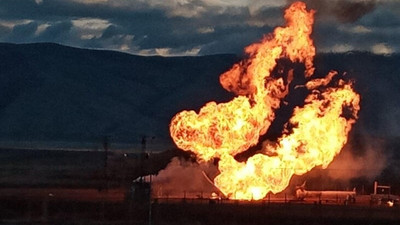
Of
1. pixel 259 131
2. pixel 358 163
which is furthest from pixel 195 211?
pixel 358 163

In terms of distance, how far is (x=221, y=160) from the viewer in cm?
8638

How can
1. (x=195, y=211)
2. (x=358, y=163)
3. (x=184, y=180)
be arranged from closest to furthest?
(x=195, y=211) < (x=184, y=180) < (x=358, y=163)

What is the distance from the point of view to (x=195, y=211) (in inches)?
3142

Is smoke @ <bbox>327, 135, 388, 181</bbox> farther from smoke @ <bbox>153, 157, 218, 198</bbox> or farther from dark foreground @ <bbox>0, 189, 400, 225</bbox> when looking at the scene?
dark foreground @ <bbox>0, 189, 400, 225</bbox>

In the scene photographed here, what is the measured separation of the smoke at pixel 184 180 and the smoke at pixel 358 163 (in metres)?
17.0

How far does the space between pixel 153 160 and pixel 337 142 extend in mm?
35196

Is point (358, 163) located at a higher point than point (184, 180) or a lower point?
higher

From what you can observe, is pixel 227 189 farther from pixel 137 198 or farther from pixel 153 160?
pixel 153 160

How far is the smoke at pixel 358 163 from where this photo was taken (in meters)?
108

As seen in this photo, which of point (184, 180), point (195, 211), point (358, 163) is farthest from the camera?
point (358, 163)

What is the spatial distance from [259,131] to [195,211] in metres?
10.8

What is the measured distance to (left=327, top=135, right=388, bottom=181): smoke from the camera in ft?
355

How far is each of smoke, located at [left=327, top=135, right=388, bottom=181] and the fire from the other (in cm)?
1991

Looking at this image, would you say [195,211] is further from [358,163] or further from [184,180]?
[358,163]
